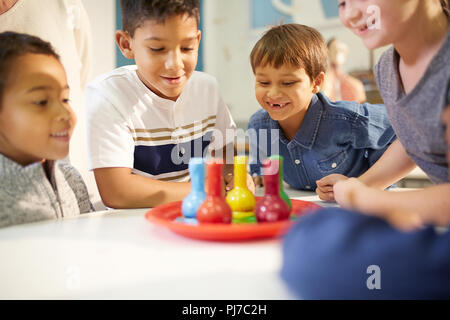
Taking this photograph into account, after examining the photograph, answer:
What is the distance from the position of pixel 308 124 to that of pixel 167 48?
465 millimetres

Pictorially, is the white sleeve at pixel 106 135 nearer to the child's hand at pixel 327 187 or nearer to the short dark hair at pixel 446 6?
the child's hand at pixel 327 187

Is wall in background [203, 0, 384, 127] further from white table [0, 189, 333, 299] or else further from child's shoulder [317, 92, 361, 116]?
white table [0, 189, 333, 299]

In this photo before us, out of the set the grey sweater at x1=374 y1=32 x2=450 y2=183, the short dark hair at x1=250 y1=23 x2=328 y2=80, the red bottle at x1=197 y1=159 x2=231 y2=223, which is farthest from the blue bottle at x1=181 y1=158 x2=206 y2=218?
the short dark hair at x1=250 y1=23 x2=328 y2=80

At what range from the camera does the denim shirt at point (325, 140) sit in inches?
40.5

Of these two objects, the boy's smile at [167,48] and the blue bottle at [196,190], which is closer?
the blue bottle at [196,190]

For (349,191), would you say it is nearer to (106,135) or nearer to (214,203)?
(214,203)

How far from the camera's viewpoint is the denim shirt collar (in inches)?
39.9

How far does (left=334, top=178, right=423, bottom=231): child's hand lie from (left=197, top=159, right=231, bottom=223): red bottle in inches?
6.2

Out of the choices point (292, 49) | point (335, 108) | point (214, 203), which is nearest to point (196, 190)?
point (214, 203)

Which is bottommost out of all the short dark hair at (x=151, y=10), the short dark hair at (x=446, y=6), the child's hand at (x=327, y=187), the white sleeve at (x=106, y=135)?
the child's hand at (x=327, y=187)

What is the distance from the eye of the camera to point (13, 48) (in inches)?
21.0

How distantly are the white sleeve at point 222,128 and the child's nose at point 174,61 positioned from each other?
24 cm

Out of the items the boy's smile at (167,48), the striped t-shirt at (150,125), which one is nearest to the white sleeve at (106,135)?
the striped t-shirt at (150,125)
